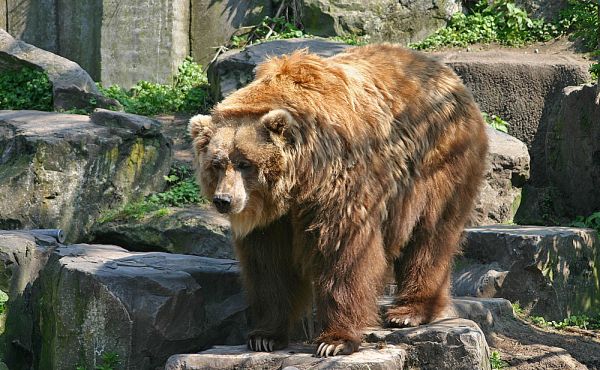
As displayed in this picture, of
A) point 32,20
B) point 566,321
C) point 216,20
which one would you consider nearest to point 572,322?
point 566,321

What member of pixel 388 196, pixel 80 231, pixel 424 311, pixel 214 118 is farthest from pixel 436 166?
pixel 80 231

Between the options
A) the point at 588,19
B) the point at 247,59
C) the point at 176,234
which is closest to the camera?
the point at 176,234

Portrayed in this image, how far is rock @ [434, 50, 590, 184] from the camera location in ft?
40.0

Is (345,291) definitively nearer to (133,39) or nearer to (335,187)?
(335,187)

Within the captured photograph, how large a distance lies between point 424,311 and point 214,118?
1979 millimetres

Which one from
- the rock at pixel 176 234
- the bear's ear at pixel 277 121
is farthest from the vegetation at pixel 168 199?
the bear's ear at pixel 277 121

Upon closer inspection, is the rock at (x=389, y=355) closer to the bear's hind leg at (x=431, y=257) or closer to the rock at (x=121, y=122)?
the bear's hind leg at (x=431, y=257)

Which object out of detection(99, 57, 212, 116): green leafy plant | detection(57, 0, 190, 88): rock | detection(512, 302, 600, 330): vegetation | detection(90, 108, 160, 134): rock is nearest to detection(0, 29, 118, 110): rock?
detection(99, 57, 212, 116): green leafy plant

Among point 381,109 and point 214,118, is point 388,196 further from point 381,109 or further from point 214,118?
point 214,118

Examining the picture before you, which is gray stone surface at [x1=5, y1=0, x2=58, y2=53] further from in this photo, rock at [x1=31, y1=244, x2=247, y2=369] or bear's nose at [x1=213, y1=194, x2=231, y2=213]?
bear's nose at [x1=213, y1=194, x2=231, y2=213]

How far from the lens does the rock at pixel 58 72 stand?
40.0 feet

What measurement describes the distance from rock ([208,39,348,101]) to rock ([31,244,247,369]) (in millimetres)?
5387

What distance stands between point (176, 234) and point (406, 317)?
136 inches

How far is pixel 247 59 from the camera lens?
482 inches
